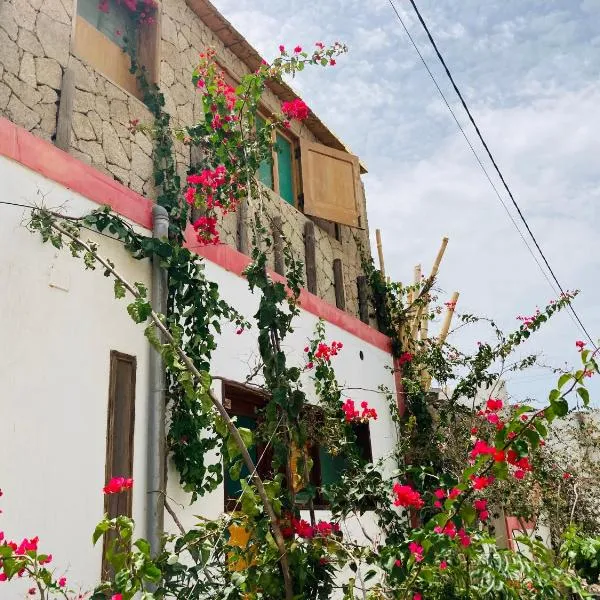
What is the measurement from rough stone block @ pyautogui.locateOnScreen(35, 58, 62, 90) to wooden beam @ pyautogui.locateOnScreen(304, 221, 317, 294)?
3304 millimetres

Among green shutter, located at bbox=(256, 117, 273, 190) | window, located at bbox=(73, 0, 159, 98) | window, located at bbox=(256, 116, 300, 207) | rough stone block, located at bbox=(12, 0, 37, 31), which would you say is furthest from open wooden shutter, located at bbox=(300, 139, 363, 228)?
rough stone block, located at bbox=(12, 0, 37, 31)

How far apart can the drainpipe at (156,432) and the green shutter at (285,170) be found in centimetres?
315

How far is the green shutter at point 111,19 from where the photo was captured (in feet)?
16.7

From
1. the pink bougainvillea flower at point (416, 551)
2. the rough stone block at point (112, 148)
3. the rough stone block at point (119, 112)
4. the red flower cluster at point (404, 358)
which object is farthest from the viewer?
the red flower cluster at point (404, 358)

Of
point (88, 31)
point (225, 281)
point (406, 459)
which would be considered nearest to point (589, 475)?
point (406, 459)

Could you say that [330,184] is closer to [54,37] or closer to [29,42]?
[54,37]

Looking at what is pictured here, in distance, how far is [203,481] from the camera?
4.37 m

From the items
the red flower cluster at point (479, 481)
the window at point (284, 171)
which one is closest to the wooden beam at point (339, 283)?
the window at point (284, 171)

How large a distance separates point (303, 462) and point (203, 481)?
49.9 inches

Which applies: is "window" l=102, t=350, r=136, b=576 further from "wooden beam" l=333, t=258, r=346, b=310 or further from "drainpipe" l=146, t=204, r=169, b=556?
"wooden beam" l=333, t=258, r=346, b=310

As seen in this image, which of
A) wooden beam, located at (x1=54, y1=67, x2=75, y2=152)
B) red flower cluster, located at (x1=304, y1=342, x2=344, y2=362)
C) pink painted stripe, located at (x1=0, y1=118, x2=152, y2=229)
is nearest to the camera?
pink painted stripe, located at (x1=0, y1=118, x2=152, y2=229)

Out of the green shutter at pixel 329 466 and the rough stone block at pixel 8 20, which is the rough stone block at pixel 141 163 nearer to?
the rough stone block at pixel 8 20

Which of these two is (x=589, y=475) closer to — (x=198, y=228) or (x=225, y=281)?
(x=225, y=281)

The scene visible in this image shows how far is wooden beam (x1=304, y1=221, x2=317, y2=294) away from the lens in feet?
22.3
